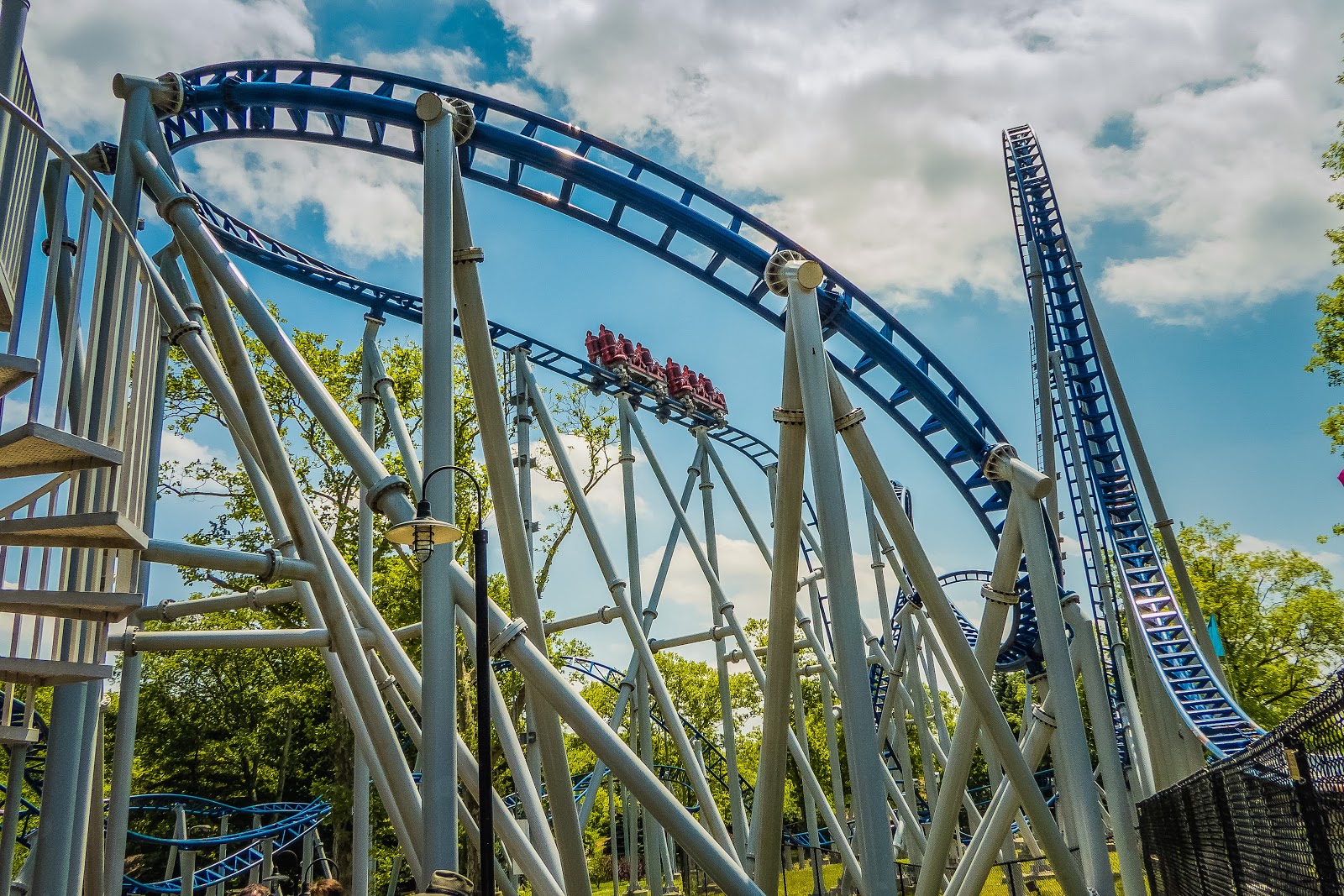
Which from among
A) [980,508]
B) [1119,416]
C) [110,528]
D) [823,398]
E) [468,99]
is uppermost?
[468,99]

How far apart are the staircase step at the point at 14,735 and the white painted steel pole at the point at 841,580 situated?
3.68 metres

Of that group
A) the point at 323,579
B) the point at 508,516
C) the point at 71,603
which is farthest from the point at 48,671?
the point at 508,516

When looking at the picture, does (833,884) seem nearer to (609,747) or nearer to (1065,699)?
(1065,699)

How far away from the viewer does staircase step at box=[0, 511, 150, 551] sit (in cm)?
369

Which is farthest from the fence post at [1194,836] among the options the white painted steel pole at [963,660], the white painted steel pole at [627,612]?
the white painted steel pole at [627,612]

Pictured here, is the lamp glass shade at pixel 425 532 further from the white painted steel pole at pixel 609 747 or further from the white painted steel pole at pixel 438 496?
the white painted steel pole at pixel 609 747

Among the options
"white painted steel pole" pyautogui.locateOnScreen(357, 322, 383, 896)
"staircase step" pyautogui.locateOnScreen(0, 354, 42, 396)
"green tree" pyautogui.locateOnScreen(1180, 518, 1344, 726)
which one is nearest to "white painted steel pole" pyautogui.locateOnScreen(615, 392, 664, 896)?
"white painted steel pole" pyautogui.locateOnScreen(357, 322, 383, 896)

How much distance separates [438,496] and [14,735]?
211 centimetres

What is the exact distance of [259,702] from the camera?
2456cm

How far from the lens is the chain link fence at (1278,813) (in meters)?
3.24

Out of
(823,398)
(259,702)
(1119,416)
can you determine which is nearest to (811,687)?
(259,702)

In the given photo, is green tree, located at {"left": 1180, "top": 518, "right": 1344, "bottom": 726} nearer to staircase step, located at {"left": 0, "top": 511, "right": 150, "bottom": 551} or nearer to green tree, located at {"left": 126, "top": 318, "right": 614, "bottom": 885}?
green tree, located at {"left": 126, "top": 318, "right": 614, "bottom": 885}

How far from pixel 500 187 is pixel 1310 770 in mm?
7652

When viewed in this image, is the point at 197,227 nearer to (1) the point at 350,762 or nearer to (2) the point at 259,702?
(1) the point at 350,762
